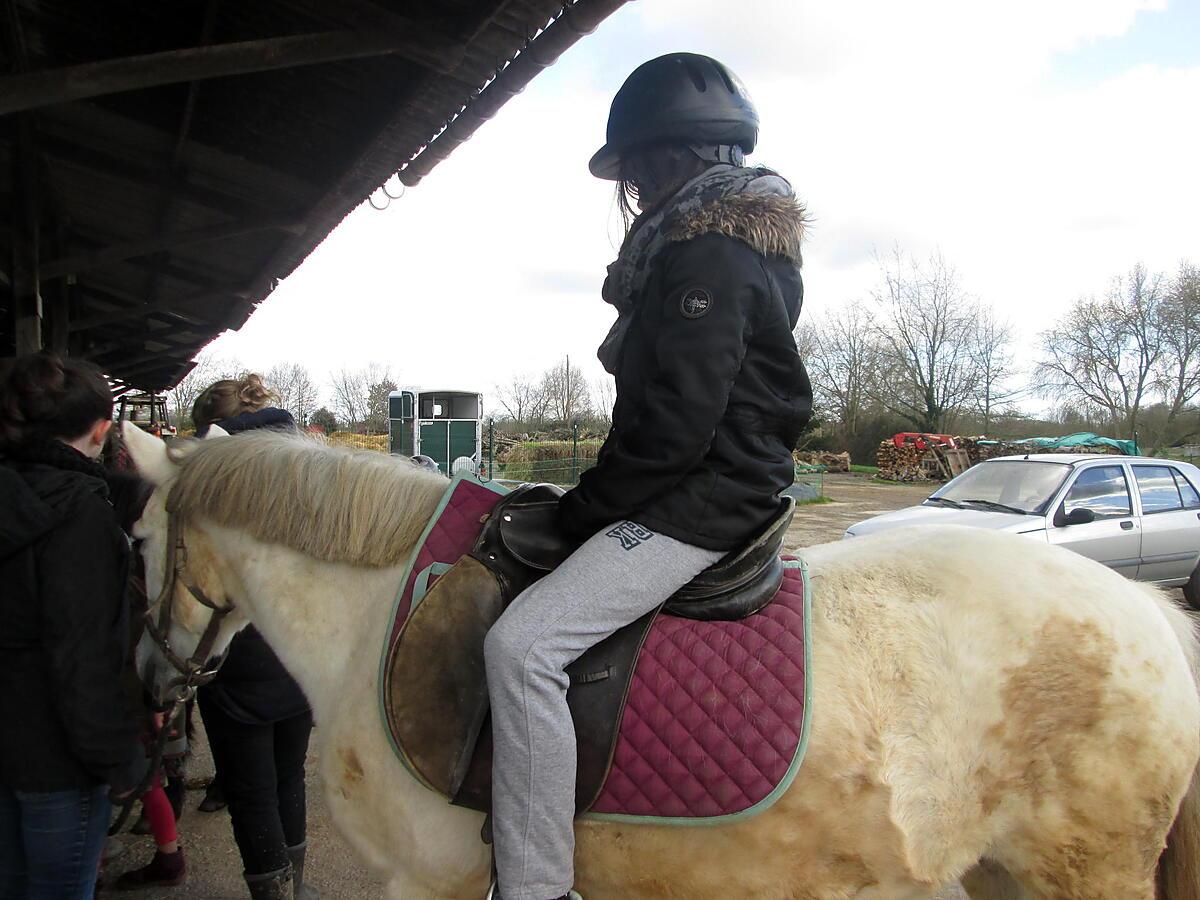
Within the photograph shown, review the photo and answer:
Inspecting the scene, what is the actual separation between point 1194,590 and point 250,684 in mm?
9784

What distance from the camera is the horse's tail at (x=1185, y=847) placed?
1.77 m

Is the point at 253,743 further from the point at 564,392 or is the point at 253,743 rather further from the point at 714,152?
the point at 564,392

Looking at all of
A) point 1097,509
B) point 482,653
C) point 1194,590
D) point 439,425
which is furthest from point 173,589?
point 439,425

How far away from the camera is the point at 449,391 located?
59.5ft

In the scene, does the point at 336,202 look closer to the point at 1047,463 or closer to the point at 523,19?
the point at 523,19

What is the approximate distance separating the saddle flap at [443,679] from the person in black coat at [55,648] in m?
0.79

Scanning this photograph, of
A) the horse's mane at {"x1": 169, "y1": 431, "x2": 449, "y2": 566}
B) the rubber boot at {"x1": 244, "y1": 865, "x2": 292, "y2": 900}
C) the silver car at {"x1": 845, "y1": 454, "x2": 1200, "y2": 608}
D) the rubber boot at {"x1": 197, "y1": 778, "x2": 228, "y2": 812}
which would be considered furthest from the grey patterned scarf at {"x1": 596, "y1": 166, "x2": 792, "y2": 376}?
the silver car at {"x1": 845, "y1": 454, "x2": 1200, "y2": 608}

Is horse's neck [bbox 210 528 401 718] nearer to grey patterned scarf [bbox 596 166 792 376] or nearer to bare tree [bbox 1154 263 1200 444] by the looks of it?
grey patterned scarf [bbox 596 166 792 376]

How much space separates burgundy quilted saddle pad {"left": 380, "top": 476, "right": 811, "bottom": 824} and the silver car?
5969 mm

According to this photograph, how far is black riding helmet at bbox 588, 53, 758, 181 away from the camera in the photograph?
1825 mm

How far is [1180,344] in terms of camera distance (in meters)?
32.4

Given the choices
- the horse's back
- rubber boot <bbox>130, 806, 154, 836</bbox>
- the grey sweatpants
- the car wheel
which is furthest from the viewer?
the car wheel

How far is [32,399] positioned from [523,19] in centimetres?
215

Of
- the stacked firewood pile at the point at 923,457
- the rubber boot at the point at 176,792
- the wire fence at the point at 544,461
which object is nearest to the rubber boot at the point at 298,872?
the rubber boot at the point at 176,792
